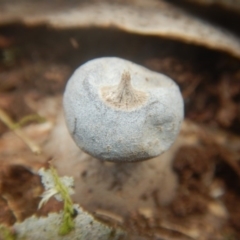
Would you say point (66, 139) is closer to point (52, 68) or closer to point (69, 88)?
point (69, 88)

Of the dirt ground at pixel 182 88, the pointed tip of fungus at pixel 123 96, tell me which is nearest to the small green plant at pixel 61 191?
the dirt ground at pixel 182 88

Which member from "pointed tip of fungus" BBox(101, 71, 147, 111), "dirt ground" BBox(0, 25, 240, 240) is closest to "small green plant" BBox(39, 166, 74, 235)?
"dirt ground" BBox(0, 25, 240, 240)

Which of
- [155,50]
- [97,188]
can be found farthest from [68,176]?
[155,50]

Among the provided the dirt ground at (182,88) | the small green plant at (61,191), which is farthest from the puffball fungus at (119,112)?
the dirt ground at (182,88)

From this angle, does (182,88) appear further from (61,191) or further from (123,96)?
(61,191)

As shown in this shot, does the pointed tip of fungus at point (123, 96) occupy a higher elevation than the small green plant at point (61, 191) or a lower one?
higher

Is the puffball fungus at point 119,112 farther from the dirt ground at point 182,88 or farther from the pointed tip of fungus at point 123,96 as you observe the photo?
the dirt ground at point 182,88

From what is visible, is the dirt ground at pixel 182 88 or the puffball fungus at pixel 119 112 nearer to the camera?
the puffball fungus at pixel 119 112
